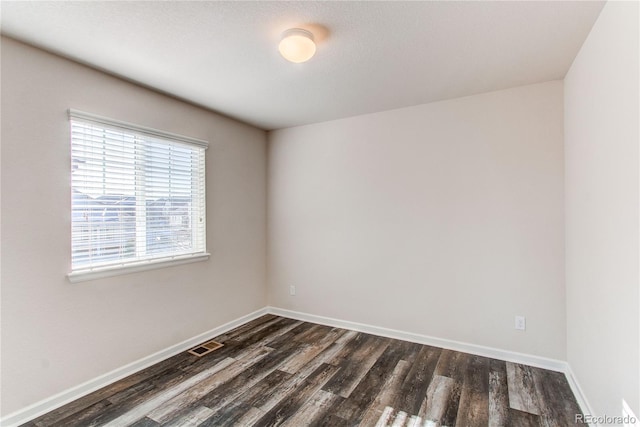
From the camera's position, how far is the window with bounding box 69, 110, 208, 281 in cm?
226

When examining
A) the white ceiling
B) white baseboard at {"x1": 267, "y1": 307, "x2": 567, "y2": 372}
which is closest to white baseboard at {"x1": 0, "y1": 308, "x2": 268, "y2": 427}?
Result: white baseboard at {"x1": 267, "y1": 307, "x2": 567, "y2": 372}

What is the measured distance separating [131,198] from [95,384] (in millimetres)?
1457

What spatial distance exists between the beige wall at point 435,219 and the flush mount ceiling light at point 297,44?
1.61m

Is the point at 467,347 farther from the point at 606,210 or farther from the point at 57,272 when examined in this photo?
the point at 57,272

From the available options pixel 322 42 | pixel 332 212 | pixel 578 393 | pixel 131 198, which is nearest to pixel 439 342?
pixel 578 393

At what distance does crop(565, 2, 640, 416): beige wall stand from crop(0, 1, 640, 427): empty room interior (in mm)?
19

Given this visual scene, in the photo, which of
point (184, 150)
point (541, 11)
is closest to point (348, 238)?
point (184, 150)

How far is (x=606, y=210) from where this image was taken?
1.67 m

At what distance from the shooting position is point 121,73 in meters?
2.39

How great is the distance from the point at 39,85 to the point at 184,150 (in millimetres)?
1166

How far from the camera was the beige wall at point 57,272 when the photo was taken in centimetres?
192
